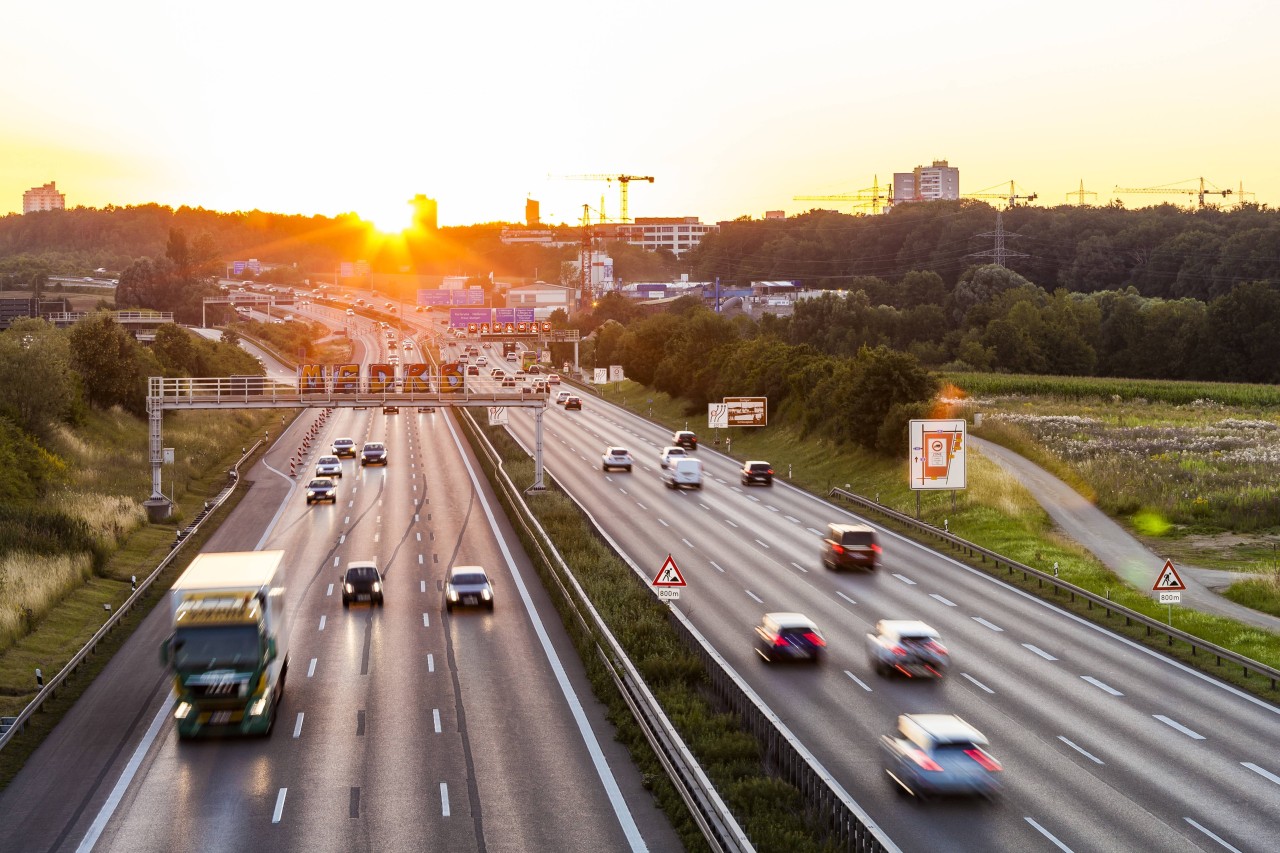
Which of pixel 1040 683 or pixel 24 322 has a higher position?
pixel 24 322

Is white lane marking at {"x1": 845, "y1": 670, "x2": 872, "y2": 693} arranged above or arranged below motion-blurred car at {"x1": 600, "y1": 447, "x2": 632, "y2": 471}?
above

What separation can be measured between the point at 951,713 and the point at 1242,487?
38080 millimetres

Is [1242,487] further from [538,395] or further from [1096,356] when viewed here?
[1096,356]

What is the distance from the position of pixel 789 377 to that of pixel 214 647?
235 feet

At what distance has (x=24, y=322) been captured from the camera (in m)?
111

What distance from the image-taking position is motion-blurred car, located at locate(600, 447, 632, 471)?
8038cm

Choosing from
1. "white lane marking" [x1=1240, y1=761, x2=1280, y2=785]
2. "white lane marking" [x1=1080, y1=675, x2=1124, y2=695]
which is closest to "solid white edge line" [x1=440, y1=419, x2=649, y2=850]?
"white lane marking" [x1=1240, y1=761, x2=1280, y2=785]

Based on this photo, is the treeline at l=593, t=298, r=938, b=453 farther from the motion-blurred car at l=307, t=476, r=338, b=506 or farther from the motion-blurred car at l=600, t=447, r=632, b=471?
the motion-blurred car at l=307, t=476, r=338, b=506

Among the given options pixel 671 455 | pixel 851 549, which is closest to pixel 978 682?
pixel 851 549

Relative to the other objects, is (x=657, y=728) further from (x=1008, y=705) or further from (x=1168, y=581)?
(x=1168, y=581)

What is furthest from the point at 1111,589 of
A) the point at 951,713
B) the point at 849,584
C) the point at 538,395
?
the point at 538,395

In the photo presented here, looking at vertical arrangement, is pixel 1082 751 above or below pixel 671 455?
below

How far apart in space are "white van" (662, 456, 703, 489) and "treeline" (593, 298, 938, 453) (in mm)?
11475

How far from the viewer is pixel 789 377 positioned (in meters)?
95.2
